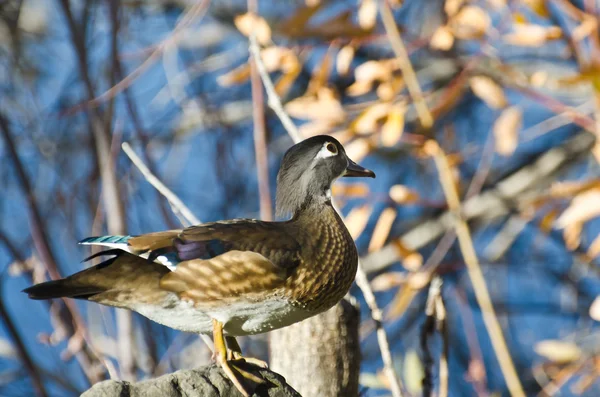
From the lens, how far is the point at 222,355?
1.42 m

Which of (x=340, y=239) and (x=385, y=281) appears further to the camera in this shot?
(x=385, y=281)

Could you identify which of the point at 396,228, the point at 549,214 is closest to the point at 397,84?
the point at 549,214

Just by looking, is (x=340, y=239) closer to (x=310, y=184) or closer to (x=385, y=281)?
(x=310, y=184)

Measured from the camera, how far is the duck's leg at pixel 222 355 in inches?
56.0

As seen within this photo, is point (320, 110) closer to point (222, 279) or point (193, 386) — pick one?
point (222, 279)

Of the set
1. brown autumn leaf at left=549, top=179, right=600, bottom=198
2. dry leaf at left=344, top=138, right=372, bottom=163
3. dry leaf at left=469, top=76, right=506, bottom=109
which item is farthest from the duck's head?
dry leaf at left=469, top=76, right=506, bottom=109

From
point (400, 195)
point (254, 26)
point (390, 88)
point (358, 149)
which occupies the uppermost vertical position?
point (254, 26)

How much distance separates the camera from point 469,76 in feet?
8.16

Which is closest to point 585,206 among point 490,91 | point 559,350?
point 490,91

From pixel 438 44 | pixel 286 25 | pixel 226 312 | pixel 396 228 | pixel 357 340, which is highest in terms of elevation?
pixel 286 25

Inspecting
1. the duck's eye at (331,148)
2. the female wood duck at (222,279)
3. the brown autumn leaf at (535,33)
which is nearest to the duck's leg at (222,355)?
the female wood duck at (222,279)

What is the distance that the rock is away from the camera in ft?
4.33

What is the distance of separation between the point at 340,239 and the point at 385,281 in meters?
0.86

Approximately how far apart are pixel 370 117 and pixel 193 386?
960mm
